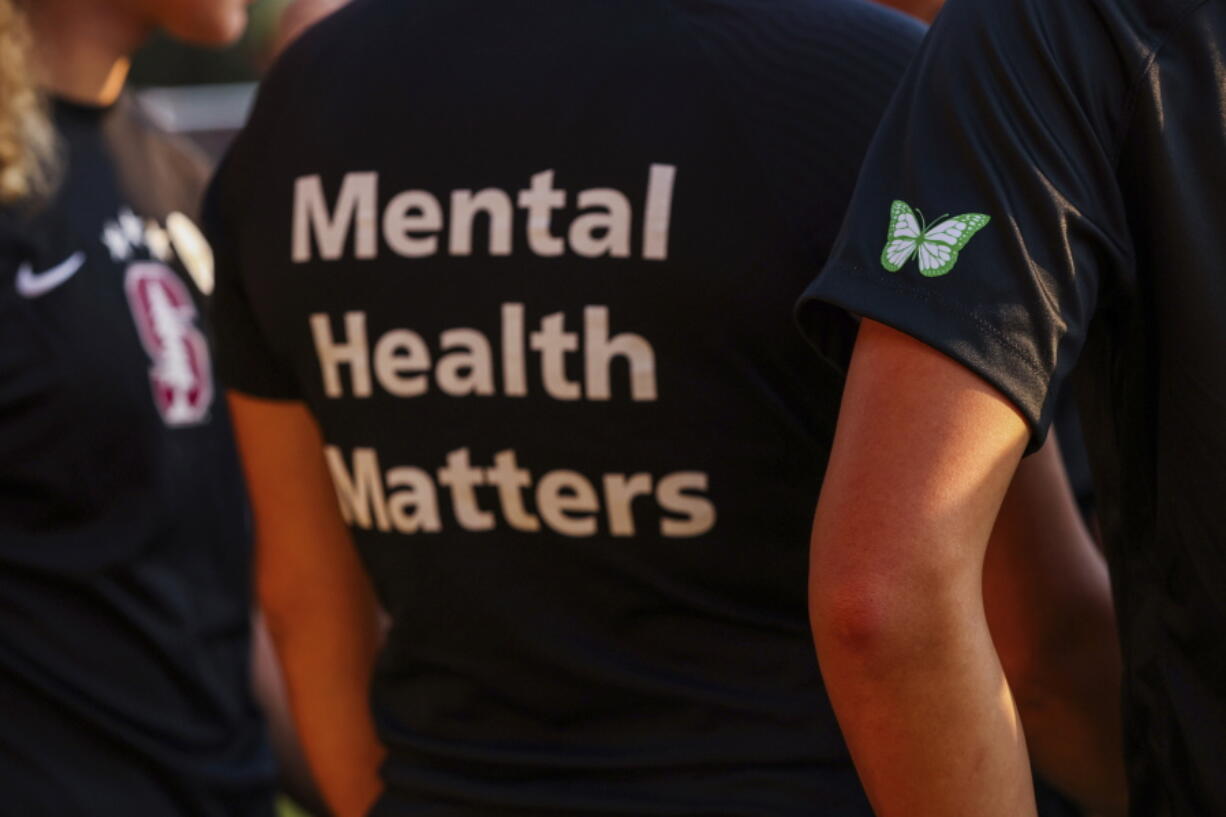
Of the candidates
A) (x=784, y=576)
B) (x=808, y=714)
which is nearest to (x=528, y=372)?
(x=784, y=576)

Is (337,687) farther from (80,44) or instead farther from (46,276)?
(80,44)

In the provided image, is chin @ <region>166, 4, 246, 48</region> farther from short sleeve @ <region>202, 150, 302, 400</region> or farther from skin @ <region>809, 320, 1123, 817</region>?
skin @ <region>809, 320, 1123, 817</region>

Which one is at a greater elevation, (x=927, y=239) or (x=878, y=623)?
(x=927, y=239)

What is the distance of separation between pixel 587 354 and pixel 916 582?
45cm

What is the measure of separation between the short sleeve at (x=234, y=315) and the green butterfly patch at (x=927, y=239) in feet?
2.58

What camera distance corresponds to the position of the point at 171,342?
7.61ft

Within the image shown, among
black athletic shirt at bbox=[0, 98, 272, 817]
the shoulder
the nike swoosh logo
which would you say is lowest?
black athletic shirt at bbox=[0, 98, 272, 817]

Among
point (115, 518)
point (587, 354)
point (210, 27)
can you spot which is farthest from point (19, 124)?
point (587, 354)

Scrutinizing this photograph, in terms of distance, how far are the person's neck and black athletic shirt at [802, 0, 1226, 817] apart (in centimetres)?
171

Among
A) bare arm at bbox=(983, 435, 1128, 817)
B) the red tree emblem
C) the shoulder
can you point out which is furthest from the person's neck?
bare arm at bbox=(983, 435, 1128, 817)

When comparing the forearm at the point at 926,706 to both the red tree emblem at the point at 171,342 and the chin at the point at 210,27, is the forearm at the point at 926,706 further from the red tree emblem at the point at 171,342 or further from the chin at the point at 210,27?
the chin at the point at 210,27

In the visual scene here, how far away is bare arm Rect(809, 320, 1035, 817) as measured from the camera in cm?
98

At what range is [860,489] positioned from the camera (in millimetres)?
1000

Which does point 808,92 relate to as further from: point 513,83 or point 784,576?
point 784,576
